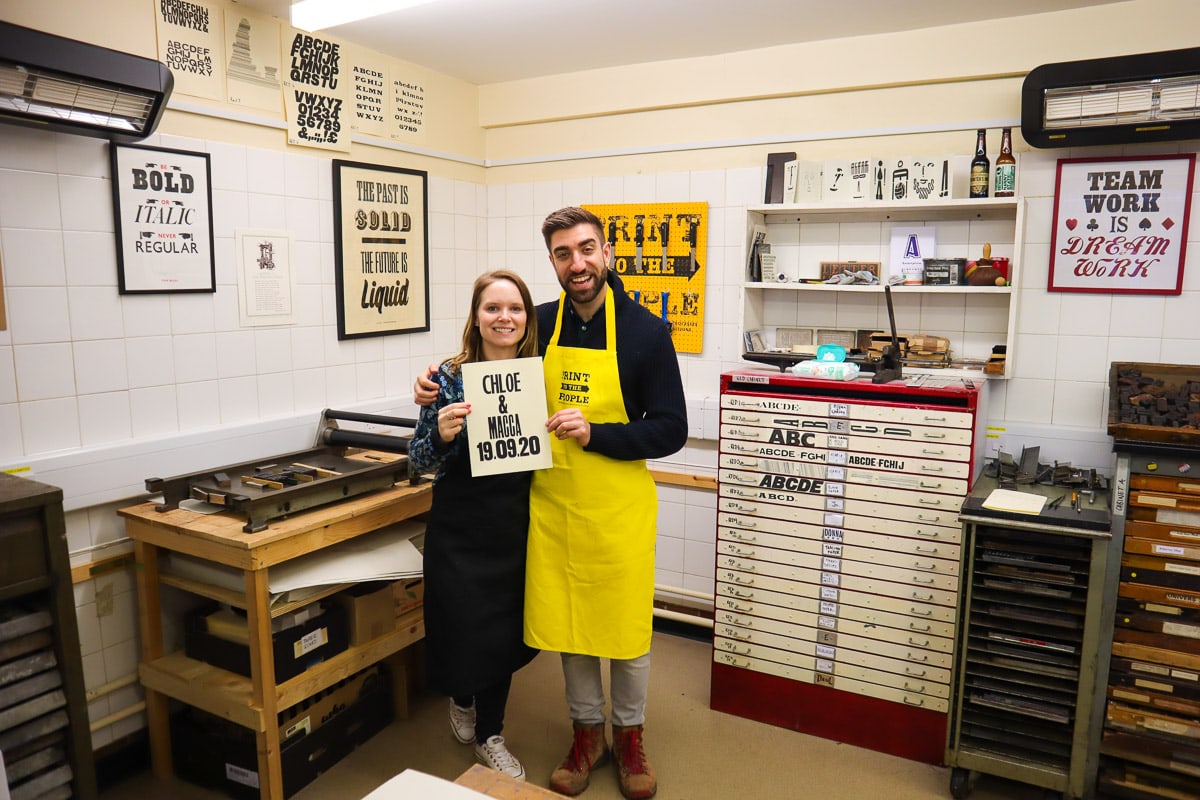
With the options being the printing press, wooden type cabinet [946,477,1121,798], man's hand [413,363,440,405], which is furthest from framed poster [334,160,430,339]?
wooden type cabinet [946,477,1121,798]

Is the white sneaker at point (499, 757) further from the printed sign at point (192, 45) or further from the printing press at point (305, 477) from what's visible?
the printed sign at point (192, 45)

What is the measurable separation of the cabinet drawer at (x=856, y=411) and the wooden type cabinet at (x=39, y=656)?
7.41ft

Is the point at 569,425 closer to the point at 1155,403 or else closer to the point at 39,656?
the point at 39,656

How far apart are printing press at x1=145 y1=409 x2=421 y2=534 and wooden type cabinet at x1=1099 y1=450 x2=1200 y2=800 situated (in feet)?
7.90

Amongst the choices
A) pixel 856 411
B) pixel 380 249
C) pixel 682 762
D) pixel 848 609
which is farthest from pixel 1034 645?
pixel 380 249

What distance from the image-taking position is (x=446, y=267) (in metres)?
4.21

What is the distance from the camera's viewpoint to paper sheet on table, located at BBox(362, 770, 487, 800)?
1.49 metres

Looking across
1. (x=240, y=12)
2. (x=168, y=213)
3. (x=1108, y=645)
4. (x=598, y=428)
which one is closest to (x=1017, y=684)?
(x=1108, y=645)

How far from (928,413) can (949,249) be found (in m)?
0.97

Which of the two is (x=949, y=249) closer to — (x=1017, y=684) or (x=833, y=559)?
(x=833, y=559)

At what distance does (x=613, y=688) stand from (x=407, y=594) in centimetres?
93

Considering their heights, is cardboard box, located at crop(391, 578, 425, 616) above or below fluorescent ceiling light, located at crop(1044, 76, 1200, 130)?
below

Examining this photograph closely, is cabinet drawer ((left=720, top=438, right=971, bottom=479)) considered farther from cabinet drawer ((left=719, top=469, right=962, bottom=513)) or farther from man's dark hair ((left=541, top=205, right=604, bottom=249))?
man's dark hair ((left=541, top=205, right=604, bottom=249))

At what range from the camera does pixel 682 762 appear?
2.95 m
